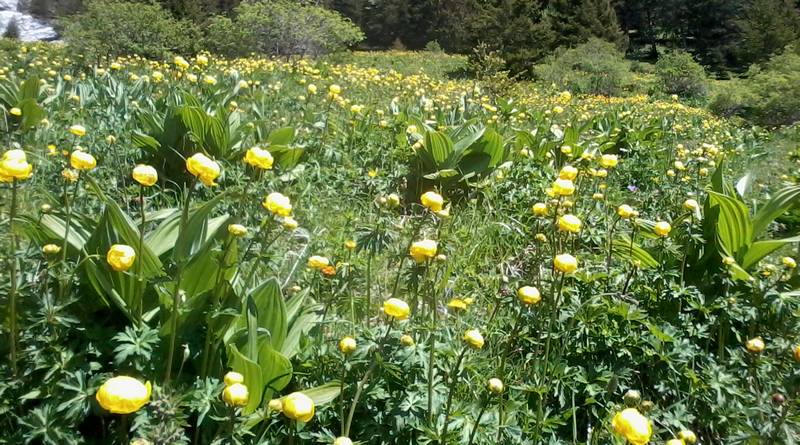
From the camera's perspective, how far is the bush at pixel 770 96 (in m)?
9.83

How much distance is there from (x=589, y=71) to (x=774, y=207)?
14.8m

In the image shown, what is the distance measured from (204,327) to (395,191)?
1892 mm

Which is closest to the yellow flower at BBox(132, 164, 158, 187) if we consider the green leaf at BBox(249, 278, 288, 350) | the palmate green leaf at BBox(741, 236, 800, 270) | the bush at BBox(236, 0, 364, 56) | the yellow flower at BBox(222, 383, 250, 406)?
the green leaf at BBox(249, 278, 288, 350)

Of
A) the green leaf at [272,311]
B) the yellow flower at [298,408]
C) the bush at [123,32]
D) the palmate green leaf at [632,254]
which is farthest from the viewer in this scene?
the bush at [123,32]

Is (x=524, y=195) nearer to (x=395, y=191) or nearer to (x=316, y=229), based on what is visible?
(x=395, y=191)

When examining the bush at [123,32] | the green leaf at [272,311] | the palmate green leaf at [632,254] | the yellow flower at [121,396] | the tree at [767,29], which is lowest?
the bush at [123,32]

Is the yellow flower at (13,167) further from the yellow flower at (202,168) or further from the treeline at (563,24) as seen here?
the treeline at (563,24)

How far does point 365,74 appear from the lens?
6906 mm

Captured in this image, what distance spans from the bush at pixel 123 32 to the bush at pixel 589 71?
8912 mm

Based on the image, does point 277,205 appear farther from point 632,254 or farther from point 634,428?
point 632,254

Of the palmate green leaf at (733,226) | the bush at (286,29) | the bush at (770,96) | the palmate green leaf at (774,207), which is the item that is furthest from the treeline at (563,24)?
the palmate green leaf at (733,226)

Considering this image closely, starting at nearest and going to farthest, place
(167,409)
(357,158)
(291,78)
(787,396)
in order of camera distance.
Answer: (167,409), (787,396), (357,158), (291,78)

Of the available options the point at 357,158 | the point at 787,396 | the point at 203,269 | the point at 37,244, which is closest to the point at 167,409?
the point at 203,269

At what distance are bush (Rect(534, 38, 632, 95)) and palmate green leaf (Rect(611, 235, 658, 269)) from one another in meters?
12.7
